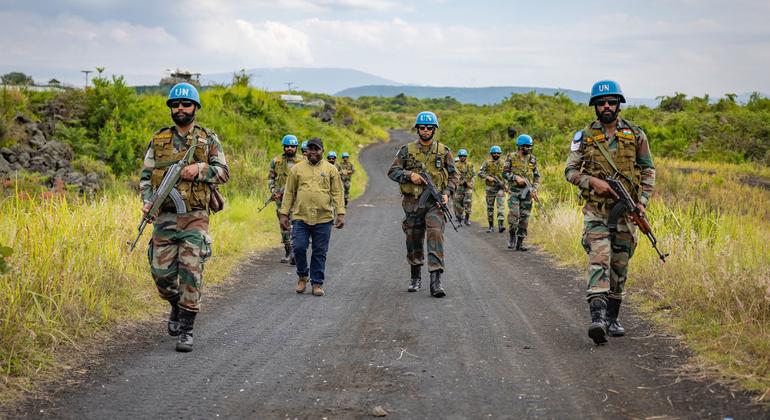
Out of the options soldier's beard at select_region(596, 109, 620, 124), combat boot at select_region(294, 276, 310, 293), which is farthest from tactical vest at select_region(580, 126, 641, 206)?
combat boot at select_region(294, 276, 310, 293)

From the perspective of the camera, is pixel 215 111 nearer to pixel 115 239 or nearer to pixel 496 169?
pixel 496 169

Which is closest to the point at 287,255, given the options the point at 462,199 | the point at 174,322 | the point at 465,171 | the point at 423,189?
the point at 423,189

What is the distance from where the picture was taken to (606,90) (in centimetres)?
707

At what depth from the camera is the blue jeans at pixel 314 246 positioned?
394 inches

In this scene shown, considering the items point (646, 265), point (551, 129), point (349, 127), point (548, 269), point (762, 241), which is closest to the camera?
point (762, 241)

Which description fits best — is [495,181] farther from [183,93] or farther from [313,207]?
[183,93]

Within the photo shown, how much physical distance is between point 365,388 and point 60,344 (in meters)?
2.86

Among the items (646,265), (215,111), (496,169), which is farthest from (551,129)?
(646,265)

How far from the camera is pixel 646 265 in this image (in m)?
9.86

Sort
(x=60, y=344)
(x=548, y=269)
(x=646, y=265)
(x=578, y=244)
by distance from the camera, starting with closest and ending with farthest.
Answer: (x=60, y=344) → (x=646, y=265) → (x=548, y=269) → (x=578, y=244)

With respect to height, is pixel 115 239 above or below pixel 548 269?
above

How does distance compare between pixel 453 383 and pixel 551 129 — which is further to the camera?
pixel 551 129

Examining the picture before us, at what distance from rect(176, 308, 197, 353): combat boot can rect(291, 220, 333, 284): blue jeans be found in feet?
10.5

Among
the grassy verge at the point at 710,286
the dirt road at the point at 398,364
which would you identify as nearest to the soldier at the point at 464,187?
the grassy verge at the point at 710,286
